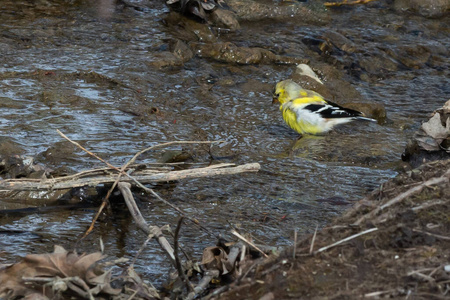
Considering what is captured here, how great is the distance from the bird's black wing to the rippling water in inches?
8.4

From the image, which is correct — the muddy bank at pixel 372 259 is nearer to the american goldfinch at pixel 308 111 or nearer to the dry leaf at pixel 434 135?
the dry leaf at pixel 434 135

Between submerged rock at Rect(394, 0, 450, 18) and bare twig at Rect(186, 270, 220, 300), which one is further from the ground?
bare twig at Rect(186, 270, 220, 300)

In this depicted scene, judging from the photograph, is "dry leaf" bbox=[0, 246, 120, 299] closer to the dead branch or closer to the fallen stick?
the dead branch

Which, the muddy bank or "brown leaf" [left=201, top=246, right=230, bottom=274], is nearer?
the muddy bank

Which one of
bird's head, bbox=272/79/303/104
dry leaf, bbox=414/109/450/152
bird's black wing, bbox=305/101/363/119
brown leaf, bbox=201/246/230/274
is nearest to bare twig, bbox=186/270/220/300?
brown leaf, bbox=201/246/230/274

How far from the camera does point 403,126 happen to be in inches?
283

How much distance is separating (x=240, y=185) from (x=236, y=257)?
6.01 feet

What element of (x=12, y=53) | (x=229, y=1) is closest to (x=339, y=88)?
(x=229, y=1)

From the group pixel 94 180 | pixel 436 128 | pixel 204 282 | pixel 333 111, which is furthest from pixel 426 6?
pixel 204 282

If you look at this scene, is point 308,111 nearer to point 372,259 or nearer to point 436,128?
point 436,128

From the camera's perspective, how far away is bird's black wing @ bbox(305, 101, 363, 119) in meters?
7.13

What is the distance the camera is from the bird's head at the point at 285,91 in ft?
25.2

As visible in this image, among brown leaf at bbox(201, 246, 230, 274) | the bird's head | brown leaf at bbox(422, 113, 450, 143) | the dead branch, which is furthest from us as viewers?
the bird's head

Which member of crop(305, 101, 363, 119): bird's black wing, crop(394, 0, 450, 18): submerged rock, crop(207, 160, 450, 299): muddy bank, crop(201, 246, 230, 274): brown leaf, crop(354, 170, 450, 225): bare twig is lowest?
crop(305, 101, 363, 119): bird's black wing
